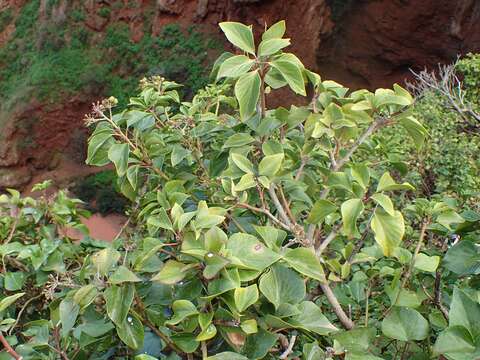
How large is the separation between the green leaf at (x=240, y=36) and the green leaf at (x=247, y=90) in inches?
2.5

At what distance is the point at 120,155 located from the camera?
147 centimetres

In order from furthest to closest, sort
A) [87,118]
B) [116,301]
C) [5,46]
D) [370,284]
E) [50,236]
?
[5,46], [50,236], [87,118], [370,284], [116,301]

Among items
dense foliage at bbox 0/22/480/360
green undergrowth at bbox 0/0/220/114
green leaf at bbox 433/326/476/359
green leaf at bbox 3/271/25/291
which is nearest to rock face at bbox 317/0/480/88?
green undergrowth at bbox 0/0/220/114

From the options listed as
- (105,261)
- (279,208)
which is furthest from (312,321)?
(105,261)

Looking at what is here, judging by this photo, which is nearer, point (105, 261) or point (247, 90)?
point (105, 261)

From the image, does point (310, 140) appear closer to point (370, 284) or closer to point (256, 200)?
point (256, 200)

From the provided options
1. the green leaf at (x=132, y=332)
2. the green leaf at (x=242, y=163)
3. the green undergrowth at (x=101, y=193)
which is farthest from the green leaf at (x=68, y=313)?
the green undergrowth at (x=101, y=193)

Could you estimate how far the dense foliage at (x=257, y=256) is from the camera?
3.46 ft

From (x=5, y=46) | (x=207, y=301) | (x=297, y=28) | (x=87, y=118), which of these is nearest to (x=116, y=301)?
(x=207, y=301)

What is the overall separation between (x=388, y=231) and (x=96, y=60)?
986 cm

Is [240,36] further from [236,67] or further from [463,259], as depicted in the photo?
[463,259]

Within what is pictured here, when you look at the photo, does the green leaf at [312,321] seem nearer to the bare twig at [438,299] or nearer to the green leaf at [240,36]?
the bare twig at [438,299]

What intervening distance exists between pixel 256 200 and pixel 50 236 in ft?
3.04

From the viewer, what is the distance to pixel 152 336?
1.26 metres
